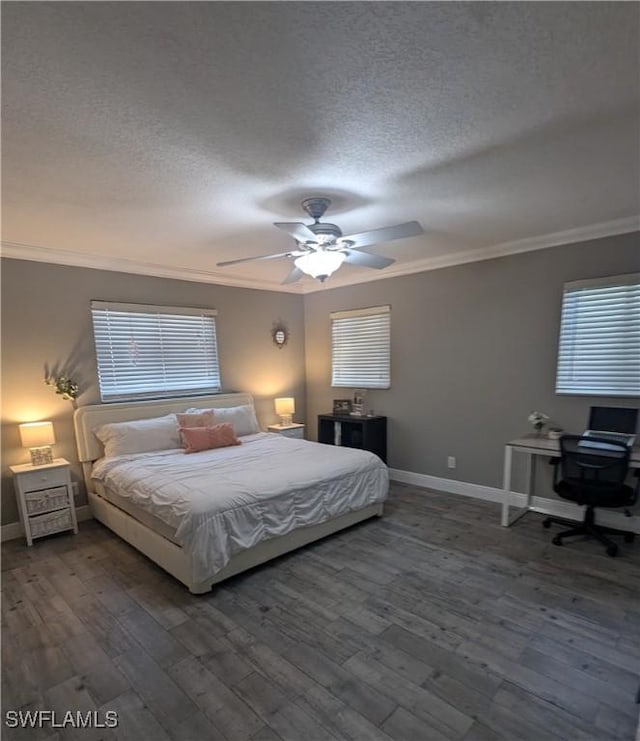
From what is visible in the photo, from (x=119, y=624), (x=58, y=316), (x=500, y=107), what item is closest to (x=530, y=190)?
(x=500, y=107)

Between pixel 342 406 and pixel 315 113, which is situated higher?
pixel 315 113

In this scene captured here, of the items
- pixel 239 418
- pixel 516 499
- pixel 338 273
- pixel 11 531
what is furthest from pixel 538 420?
pixel 11 531

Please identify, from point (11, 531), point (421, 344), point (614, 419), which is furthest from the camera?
point (421, 344)

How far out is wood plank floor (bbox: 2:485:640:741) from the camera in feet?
5.47

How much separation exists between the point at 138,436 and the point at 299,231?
2636mm

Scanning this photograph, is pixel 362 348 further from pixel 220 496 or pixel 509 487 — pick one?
pixel 220 496

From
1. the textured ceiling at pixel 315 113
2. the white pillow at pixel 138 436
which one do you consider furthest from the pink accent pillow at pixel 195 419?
the textured ceiling at pixel 315 113

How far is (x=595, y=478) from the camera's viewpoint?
→ 2973 mm

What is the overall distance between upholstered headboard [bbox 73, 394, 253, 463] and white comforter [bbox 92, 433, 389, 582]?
9.5 inches

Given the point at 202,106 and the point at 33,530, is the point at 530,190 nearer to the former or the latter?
the point at 202,106

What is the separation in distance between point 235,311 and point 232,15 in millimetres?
4021

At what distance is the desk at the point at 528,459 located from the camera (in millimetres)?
3246
